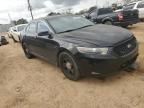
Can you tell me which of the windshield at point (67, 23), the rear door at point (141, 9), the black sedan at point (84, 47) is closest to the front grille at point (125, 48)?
the black sedan at point (84, 47)

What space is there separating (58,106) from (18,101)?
1.06m

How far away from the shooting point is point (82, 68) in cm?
456

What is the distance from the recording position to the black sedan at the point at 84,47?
4309 millimetres

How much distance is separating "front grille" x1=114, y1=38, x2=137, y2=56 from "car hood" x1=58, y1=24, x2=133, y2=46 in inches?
4.4

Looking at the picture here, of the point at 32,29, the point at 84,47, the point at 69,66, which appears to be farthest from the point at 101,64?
the point at 32,29

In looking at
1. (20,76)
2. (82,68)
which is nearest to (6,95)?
(20,76)

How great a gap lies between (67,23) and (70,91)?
2.10 m

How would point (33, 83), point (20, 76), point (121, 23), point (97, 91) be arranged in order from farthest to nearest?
point (121, 23)
point (20, 76)
point (33, 83)
point (97, 91)

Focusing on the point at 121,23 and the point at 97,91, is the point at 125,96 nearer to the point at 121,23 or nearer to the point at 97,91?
the point at 97,91

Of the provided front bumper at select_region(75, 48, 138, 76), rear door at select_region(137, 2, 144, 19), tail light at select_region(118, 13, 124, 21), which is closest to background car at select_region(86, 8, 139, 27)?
tail light at select_region(118, 13, 124, 21)

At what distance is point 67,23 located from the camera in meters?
5.84

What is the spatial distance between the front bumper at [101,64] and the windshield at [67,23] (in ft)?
→ 4.28

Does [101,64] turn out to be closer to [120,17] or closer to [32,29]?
[32,29]

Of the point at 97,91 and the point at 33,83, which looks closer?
the point at 97,91
